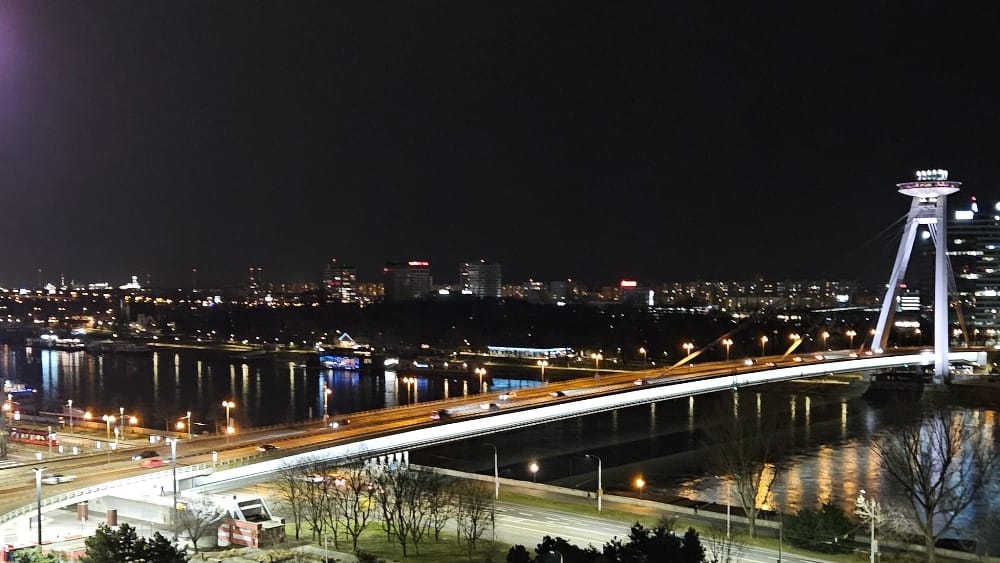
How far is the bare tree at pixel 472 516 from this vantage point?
8.67 meters

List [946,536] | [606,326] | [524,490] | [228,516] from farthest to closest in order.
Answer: [606,326]
[524,490]
[946,536]
[228,516]

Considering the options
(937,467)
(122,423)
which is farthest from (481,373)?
(937,467)

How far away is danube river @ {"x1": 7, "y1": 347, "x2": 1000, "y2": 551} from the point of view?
13.2 metres

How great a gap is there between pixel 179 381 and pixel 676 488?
845 inches

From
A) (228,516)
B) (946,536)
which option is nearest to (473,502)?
(228,516)

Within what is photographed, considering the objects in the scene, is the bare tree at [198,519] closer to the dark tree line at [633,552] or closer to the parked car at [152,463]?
the parked car at [152,463]

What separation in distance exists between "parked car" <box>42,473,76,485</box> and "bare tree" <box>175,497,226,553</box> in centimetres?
167

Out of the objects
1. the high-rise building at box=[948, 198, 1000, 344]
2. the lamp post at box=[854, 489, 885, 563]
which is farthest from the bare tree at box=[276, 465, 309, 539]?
the high-rise building at box=[948, 198, 1000, 344]

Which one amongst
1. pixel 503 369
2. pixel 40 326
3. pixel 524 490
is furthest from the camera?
pixel 40 326

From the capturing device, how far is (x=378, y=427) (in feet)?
44.0

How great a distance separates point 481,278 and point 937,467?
85530 mm

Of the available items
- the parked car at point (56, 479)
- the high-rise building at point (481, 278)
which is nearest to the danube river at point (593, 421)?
the parked car at point (56, 479)

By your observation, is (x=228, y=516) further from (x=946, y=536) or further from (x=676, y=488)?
(x=946, y=536)

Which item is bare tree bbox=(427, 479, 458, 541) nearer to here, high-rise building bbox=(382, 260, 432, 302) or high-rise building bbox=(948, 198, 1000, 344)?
high-rise building bbox=(948, 198, 1000, 344)
